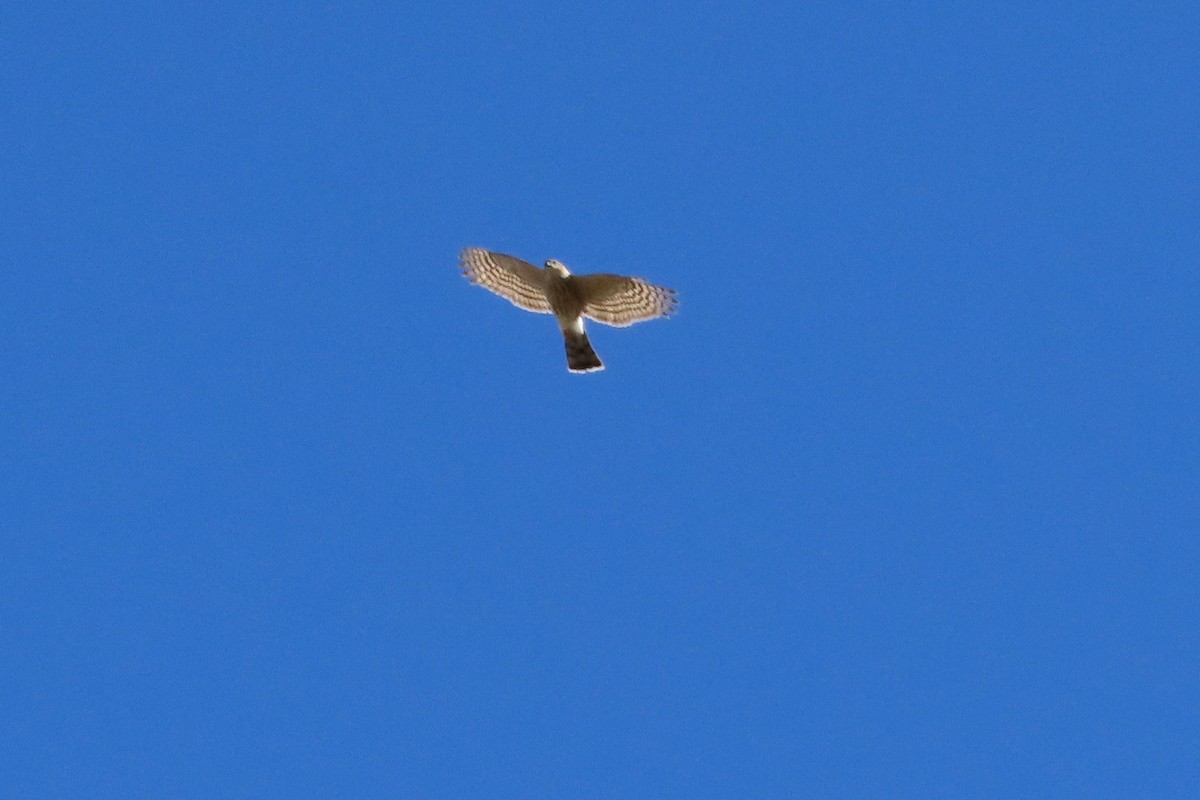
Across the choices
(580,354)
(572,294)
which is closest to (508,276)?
(572,294)

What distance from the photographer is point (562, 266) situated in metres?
19.6

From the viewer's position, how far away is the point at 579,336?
1994cm

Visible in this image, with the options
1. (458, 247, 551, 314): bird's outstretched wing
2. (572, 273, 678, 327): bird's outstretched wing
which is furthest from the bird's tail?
(458, 247, 551, 314): bird's outstretched wing

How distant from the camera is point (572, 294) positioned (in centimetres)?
1973

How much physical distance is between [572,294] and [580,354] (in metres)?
0.74

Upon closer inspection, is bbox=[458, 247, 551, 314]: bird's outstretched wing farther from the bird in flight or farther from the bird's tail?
the bird's tail

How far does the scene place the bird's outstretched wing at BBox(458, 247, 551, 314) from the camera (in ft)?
65.3

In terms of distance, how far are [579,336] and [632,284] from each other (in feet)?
3.19

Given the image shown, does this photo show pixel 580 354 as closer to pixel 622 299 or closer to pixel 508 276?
pixel 622 299

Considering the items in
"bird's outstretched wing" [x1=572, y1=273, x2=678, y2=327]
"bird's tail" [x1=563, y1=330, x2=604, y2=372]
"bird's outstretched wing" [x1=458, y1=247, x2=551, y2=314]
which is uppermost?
"bird's outstretched wing" [x1=458, y1=247, x2=551, y2=314]

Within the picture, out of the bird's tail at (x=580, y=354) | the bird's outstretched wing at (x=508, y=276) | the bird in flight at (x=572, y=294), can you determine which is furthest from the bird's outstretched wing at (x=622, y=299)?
the bird's outstretched wing at (x=508, y=276)

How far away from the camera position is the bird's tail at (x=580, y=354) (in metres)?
19.7

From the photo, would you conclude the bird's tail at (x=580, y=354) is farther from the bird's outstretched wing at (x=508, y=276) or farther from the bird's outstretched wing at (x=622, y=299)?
the bird's outstretched wing at (x=508, y=276)

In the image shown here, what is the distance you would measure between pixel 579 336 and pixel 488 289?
1.29m
